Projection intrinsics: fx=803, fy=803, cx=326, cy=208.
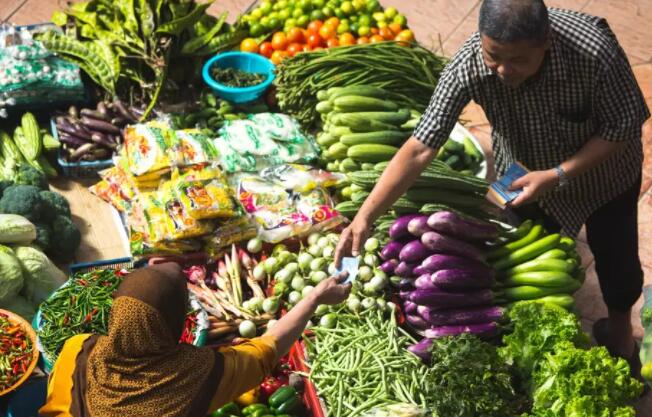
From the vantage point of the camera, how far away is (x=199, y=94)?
6.15 meters

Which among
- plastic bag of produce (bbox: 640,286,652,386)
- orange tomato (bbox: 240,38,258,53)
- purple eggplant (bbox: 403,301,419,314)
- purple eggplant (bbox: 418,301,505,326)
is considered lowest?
purple eggplant (bbox: 403,301,419,314)

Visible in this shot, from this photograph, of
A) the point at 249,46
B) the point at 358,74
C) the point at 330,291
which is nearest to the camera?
the point at 330,291

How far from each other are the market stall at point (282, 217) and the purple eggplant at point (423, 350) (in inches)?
0.4

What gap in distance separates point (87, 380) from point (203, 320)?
4.05 feet

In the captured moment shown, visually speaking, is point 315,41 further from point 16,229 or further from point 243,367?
point 243,367

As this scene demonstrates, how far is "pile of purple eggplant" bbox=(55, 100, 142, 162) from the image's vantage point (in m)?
5.43

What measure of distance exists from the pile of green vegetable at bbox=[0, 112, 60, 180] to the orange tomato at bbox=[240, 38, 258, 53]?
5.47 ft

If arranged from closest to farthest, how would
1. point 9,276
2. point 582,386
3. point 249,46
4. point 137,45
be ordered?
point 582,386
point 9,276
point 137,45
point 249,46

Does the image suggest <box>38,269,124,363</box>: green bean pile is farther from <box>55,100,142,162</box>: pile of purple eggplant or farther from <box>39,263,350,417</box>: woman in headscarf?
<box>55,100,142,162</box>: pile of purple eggplant

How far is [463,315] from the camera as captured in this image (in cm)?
390

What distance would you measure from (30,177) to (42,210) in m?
0.29

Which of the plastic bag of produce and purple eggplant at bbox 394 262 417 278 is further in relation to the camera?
purple eggplant at bbox 394 262 417 278

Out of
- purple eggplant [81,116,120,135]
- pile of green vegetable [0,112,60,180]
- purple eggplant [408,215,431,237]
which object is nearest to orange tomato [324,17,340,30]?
purple eggplant [81,116,120,135]

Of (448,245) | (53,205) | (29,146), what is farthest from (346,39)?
(448,245)
